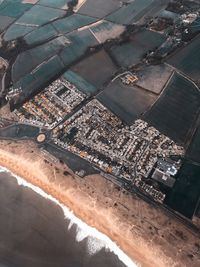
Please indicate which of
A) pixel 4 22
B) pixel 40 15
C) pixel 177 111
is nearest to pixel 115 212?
pixel 177 111

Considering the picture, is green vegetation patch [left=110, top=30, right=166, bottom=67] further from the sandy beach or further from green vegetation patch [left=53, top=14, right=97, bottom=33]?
the sandy beach

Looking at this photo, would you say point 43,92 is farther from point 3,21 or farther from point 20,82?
point 3,21

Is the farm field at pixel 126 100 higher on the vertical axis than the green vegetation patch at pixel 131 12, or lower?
lower

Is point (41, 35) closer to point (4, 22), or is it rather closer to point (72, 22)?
point (72, 22)

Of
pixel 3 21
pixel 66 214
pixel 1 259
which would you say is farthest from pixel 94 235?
pixel 3 21

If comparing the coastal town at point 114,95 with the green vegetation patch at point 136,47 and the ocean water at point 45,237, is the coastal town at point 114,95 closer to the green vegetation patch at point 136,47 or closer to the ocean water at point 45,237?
the green vegetation patch at point 136,47

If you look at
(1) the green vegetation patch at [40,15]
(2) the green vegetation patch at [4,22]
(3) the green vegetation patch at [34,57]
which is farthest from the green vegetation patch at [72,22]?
(2) the green vegetation patch at [4,22]
